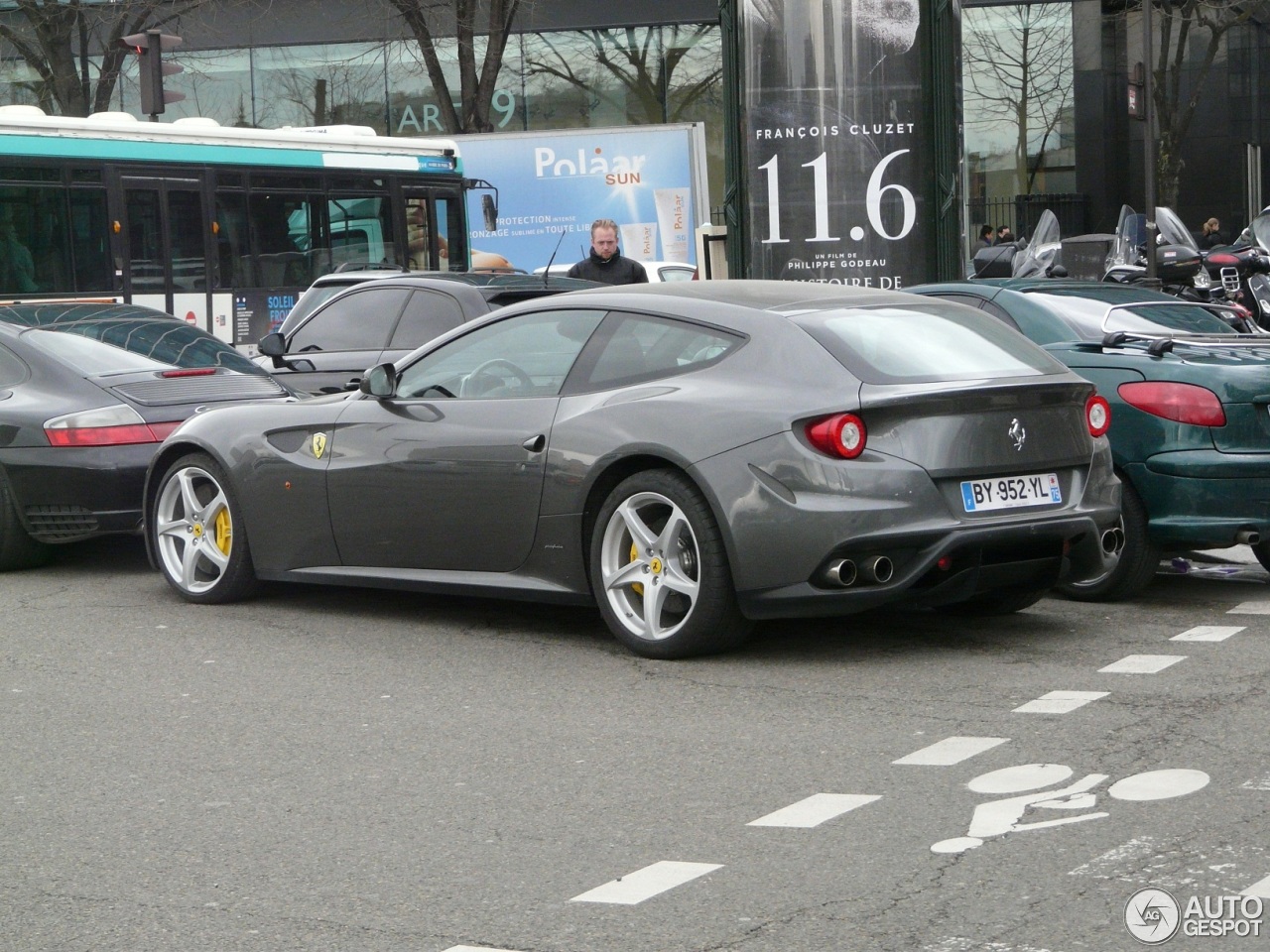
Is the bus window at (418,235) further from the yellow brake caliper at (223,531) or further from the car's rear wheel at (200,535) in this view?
the yellow brake caliper at (223,531)

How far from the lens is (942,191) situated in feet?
43.0

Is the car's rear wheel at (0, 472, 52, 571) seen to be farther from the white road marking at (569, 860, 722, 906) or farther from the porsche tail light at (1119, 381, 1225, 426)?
the white road marking at (569, 860, 722, 906)

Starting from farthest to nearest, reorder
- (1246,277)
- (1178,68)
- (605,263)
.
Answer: (1178,68)
(1246,277)
(605,263)

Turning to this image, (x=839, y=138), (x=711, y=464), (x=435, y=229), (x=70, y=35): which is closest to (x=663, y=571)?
(x=711, y=464)

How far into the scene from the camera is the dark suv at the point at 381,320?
11336mm

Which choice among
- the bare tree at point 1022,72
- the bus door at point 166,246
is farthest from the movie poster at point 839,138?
the bare tree at point 1022,72

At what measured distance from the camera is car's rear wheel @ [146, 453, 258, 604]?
826 cm

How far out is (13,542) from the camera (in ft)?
31.4

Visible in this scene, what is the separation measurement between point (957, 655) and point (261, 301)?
14688 mm

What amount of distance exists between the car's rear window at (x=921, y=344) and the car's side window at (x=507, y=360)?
0.98 metres

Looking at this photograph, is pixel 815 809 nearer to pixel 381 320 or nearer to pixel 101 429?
pixel 101 429

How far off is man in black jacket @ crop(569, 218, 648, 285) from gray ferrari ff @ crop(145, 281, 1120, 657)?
6809 mm

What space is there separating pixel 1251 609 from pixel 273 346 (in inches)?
242

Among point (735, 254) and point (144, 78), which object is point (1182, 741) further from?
point (144, 78)
